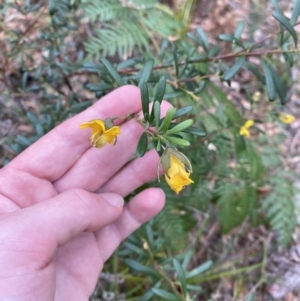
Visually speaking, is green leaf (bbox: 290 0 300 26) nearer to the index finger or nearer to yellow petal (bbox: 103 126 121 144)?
the index finger

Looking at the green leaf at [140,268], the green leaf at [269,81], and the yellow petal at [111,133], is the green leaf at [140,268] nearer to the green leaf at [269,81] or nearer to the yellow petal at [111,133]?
the yellow petal at [111,133]

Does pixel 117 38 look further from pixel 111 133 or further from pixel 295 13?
pixel 111 133

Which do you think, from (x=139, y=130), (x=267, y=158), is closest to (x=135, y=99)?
(x=139, y=130)

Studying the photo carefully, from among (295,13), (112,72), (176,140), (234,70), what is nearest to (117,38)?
(112,72)

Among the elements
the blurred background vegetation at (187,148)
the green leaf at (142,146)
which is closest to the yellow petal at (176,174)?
the green leaf at (142,146)

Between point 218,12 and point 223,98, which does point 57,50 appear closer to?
point 223,98
